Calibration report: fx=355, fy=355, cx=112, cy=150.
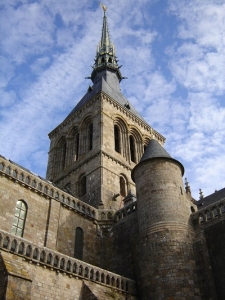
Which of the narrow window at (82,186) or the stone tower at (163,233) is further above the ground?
the narrow window at (82,186)

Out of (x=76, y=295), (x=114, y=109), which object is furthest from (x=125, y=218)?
(x=114, y=109)

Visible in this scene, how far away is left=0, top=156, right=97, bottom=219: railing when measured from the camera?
58.2 feet

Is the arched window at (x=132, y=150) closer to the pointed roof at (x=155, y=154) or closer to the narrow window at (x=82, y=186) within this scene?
the narrow window at (x=82, y=186)

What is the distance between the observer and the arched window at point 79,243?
61.8ft

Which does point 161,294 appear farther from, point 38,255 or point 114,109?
point 114,109

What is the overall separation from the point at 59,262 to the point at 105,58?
1248 inches

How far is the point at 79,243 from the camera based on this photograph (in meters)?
19.4

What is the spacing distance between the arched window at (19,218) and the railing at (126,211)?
5.81m

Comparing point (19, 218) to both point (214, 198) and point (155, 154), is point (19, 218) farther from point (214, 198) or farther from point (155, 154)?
point (214, 198)

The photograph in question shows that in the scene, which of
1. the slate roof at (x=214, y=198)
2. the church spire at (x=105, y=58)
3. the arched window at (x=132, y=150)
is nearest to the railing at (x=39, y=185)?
the slate roof at (x=214, y=198)

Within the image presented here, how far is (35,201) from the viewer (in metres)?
18.3

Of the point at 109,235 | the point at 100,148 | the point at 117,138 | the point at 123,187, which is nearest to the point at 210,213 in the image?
the point at 109,235

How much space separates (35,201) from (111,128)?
38.1 ft

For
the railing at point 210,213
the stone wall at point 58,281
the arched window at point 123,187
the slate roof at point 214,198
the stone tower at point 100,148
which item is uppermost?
the stone tower at point 100,148
